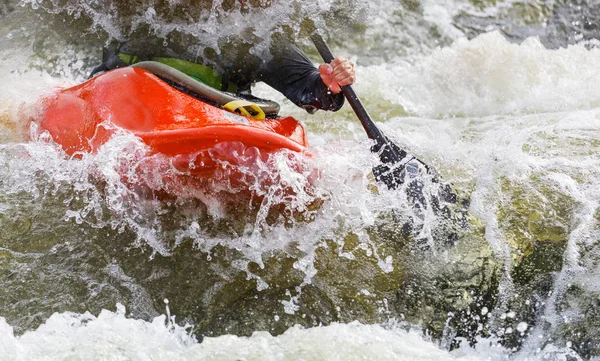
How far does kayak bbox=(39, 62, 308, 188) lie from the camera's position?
99.1 inches

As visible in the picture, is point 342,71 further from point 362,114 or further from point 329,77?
point 362,114

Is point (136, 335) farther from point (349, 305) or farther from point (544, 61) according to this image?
point (544, 61)

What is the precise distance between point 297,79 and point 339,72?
282 mm

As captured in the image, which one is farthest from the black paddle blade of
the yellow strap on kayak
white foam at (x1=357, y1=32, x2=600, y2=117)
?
white foam at (x1=357, y1=32, x2=600, y2=117)

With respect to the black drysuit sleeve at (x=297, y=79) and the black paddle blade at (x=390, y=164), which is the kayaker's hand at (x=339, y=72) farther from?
the black paddle blade at (x=390, y=164)

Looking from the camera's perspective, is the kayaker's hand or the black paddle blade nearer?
the black paddle blade

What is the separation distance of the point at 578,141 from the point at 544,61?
1551 millimetres

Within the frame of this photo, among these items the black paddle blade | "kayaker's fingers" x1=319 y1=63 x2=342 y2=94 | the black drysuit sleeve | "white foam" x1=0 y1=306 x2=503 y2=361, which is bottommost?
"white foam" x1=0 y1=306 x2=503 y2=361

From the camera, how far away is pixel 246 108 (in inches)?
111

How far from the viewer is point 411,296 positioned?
2674mm

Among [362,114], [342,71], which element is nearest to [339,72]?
[342,71]

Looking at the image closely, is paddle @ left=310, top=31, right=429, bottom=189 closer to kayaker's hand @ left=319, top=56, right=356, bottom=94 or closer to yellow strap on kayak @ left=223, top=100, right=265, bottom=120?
kayaker's hand @ left=319, top=56, right=356, bottom=94

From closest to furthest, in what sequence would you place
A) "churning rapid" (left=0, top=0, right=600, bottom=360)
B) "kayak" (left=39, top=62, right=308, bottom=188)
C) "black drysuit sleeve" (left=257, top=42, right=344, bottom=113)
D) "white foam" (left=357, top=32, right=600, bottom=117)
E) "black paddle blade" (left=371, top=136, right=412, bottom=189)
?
"churning rapid" (left=0, top=0, right=600, bottom=360) < "kayak" (left=39, top=62, right=308, bottom=188) < "black paddle blade" (left=371, top=136, right=412, bottom=189) < "black drysuit sleeve" (left=257, top=42, right=344, bottom=113) < "white foam" (left=357, top=32, right=600, bottom=117)

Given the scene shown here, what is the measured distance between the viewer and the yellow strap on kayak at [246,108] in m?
2.79
